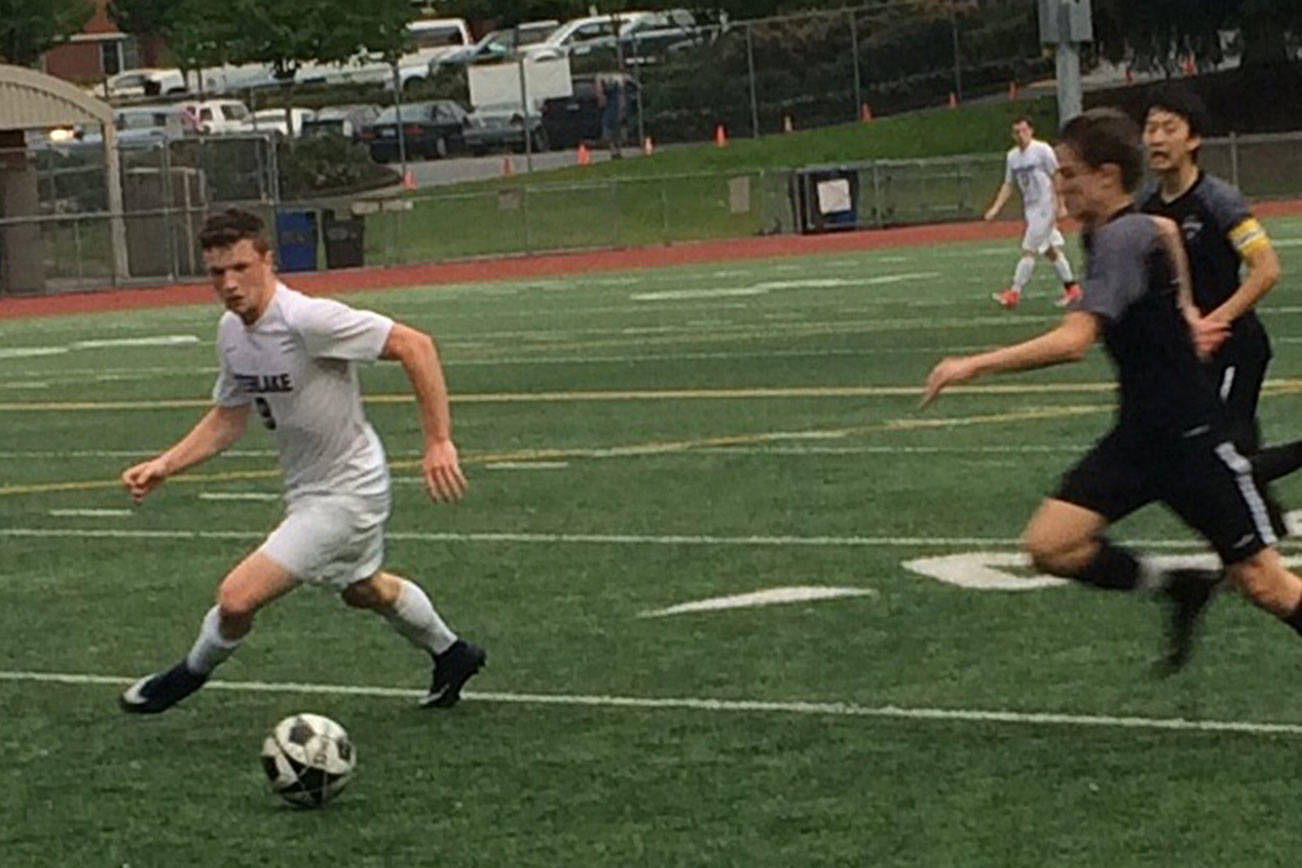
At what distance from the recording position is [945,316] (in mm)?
26641

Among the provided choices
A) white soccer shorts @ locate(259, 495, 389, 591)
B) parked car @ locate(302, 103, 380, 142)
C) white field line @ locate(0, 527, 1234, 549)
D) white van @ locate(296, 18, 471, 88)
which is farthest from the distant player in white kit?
white van @ locate(296, 18, 471, 88)

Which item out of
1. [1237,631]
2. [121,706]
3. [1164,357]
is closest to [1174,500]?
[1164,357]

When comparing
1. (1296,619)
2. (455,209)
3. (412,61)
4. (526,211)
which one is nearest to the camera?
(1296,619)

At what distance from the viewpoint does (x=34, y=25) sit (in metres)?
78.1

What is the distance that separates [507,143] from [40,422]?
39.1m

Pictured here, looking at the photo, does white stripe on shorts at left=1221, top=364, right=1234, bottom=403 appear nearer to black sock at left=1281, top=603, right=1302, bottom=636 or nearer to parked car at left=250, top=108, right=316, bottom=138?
black sock at left=1281, top=603, right=1302, bottom=636

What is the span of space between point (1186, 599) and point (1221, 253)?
2.59 meters

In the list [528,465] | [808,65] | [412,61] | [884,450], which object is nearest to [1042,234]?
[884,450]

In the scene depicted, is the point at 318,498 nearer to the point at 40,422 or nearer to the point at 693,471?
the point at 693,471

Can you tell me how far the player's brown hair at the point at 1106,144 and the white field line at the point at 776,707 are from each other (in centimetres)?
146

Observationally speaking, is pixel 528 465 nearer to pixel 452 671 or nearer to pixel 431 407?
pixel 452 671

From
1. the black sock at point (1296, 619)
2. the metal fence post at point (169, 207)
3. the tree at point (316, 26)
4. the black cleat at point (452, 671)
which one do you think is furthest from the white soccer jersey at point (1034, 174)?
the tree at point (316, 26)

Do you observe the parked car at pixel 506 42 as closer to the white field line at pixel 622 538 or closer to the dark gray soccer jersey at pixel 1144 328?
the white field line at pixel 622 538

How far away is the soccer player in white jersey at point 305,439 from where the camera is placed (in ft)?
30.1
